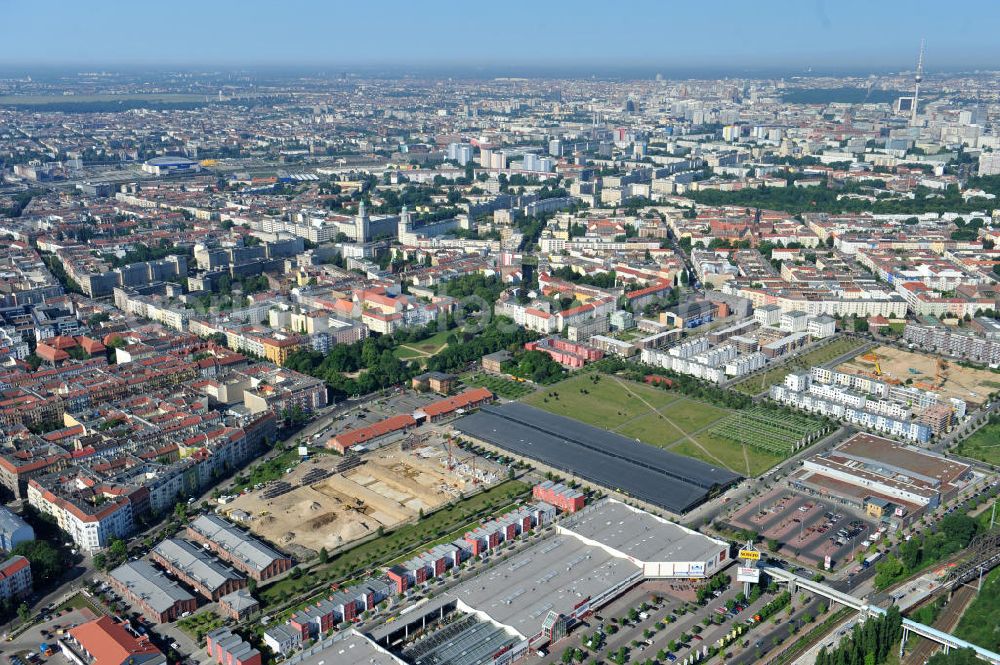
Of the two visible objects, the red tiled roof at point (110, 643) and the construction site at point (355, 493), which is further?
the construction site at point (355, 493)

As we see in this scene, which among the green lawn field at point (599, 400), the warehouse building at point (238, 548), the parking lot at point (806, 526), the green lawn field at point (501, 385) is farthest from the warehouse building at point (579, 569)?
the green lawn field at point (501, 385)

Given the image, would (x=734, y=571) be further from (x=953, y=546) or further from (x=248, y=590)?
(x=248, y=590)

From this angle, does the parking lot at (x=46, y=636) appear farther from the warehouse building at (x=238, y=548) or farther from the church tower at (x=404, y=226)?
the church tower at (x=404, y=226)

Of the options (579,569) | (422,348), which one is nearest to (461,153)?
(422,348)

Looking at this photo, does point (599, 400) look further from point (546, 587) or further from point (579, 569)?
point (546, 587)

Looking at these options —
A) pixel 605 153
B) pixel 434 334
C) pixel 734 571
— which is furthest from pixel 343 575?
pixel 605 153

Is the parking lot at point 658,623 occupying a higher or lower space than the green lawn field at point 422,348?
lower
